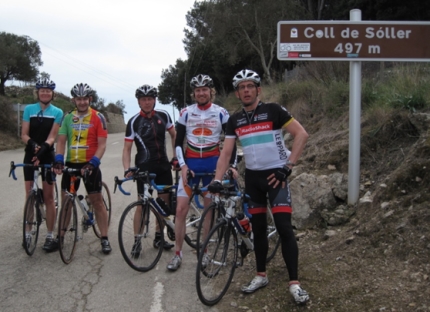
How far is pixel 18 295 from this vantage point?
4.13m

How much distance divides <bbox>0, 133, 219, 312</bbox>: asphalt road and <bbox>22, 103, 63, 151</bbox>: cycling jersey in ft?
4.84

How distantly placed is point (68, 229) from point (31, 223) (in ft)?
1.72

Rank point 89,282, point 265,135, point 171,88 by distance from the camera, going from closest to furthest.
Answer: point 265,135 < point 89,282 < point 171,88

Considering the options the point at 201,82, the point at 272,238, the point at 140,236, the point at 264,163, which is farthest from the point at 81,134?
the point at 272,238

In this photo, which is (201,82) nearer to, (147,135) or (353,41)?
(147,135)

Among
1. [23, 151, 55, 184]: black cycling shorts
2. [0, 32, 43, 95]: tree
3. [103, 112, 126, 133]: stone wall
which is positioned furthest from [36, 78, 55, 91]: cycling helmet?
[103, 112, 126, 133]: stone wall

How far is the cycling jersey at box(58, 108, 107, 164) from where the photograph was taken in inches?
211

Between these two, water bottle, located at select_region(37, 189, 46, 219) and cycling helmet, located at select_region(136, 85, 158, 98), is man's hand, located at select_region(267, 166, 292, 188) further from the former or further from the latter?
water bottle, located at select_region(37, 189, 46, 219)

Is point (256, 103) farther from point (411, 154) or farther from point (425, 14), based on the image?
point (425, 14)

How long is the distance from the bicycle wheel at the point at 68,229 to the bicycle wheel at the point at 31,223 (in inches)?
17.6

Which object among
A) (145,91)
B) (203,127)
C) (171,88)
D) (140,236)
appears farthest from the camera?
(171,88)

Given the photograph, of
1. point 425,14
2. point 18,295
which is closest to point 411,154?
point 18,295

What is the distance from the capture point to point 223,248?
4.08m

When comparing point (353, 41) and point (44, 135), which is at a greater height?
point (353, 41)
